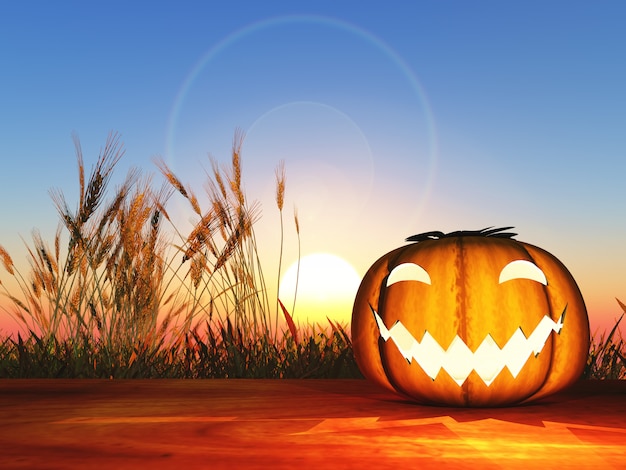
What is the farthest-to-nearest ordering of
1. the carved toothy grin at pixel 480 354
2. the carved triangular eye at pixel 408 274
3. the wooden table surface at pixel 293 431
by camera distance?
the carved triangular eye at pixel 408 274 < the carved toothy grin at pixel 480 354 < the wooden table surface at pixel 293 431

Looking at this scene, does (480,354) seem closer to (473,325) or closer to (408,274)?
(473,325)

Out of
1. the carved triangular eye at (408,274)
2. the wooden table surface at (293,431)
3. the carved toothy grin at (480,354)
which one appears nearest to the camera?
the wooden table surface at (293,431)

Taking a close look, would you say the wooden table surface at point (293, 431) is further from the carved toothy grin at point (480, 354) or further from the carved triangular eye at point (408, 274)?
the carved triangular eye at point (408, 274)

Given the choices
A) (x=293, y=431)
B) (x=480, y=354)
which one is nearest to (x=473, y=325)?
(x=480, y=354)

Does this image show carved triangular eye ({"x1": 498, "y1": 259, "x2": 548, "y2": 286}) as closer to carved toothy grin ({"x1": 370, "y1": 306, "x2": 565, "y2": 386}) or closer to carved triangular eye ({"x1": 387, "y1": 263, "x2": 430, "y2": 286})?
carved toothy grin ({"x1": 370, "y1": 306, "x2": 565, "y2": 386})

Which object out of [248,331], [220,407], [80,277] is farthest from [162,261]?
[220,407]

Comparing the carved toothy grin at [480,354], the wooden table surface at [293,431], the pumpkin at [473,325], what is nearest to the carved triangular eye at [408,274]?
the pumpkin at [473,325]

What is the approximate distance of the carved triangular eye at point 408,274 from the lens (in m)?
2.19

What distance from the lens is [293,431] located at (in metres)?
1.65

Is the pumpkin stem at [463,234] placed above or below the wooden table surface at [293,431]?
above

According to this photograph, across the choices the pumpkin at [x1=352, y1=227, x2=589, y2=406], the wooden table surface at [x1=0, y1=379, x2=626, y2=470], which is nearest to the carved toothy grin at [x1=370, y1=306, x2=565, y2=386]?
the pumpkin at [x1=352, y1=227, x2=589, y2=406]

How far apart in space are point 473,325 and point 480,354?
0.08 meters

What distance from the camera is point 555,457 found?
1.39 metres

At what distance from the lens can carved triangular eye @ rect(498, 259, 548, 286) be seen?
2.17 meters
